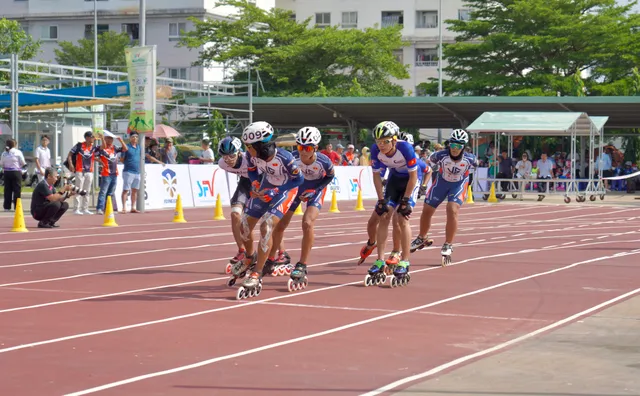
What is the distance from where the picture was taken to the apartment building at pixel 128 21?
90.1 metres

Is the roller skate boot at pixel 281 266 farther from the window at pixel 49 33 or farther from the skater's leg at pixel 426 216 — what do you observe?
the window at pixel 49 33

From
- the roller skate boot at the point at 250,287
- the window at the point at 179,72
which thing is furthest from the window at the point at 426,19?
the roller skate boot at the point at 250,287

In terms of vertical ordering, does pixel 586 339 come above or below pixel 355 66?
below

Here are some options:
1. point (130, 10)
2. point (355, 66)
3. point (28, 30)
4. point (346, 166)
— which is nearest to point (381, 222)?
point (346, 166)

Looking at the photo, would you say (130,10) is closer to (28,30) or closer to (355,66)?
(28,30)

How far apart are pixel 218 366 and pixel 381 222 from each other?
588 centimetres

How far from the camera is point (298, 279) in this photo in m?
12.9

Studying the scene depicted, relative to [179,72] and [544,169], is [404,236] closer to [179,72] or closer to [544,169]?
[544,169]

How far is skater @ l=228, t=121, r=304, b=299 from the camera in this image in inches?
485

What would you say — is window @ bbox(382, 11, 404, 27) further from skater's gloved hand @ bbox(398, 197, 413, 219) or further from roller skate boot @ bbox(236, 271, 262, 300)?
roller skate boot @ bbox(236, 271, 262, 300)

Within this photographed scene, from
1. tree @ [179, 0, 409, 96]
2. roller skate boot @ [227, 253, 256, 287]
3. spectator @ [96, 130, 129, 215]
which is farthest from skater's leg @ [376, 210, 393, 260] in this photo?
tree @ [179, 0, 409, 96]

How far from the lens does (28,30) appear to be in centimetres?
9506

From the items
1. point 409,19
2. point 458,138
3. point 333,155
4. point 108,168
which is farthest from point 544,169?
point 409,19

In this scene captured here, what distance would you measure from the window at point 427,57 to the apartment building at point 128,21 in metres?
16.6
